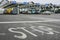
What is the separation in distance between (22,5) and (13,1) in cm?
288

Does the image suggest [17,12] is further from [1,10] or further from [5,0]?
[5,0]

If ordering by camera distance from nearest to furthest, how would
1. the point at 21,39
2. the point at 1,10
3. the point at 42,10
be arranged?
the point at 21,39
the point at 1,10
the point at 42,10

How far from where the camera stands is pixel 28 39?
7746mm

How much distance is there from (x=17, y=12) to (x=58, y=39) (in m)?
39.1

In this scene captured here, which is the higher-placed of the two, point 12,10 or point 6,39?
point 6,39

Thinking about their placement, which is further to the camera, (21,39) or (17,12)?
(17,12)

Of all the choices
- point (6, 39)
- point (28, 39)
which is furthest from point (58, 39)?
point (6, 39)

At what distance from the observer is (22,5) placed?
175ft

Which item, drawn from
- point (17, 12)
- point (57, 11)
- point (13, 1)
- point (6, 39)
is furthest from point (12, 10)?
point (6, 39)

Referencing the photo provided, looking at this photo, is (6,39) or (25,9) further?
(25,9)

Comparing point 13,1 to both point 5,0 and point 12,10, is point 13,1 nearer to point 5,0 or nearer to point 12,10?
point 5,0

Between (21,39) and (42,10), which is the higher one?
(21,39)

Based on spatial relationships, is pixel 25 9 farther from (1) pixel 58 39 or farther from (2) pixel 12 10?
(1) pixel 58 39

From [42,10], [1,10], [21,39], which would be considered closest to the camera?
[21,39]
